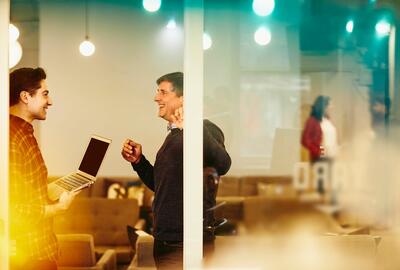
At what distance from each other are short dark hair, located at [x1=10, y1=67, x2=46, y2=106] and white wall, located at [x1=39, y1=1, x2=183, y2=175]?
0.19 feet

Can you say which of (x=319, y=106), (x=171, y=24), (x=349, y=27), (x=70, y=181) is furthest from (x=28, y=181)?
(x=349, y=27)

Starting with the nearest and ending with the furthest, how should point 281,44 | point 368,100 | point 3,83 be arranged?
point 3,83, point 368,100, point 281,44

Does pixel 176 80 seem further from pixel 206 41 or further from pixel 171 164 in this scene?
pixel 171 164

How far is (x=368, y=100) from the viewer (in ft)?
12.7

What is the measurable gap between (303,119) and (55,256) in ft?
5.32

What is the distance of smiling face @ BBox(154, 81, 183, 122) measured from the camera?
373cm

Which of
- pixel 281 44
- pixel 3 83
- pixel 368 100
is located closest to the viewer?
pixel 3 83

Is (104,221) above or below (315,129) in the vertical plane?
below

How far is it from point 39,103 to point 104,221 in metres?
1.94

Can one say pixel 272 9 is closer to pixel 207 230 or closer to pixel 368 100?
pixel 368 100

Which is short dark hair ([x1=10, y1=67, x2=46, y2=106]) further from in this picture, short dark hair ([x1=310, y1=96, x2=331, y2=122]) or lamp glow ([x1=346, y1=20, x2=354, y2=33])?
lamp glow ([x1=346, y1=20, x2=354, y2=33])

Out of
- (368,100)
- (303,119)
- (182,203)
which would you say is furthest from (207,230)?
(368,100)

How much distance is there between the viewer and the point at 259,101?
4.06 metres

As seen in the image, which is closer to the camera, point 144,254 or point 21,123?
point 21,123
